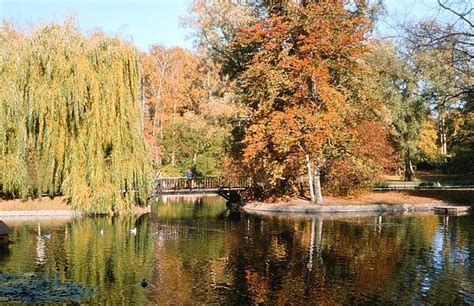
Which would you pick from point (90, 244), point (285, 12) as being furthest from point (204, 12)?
point (90, 244)

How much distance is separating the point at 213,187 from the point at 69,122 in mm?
14793

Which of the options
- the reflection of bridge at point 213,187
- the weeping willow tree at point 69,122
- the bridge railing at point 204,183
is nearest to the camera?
the weeping willow tree at point 69,122

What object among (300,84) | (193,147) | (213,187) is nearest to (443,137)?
(193,147)

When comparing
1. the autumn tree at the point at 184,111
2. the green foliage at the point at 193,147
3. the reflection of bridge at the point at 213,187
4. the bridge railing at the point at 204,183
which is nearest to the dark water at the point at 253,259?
the reflection of bridge at the point at 213,187

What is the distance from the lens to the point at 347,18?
126 ft

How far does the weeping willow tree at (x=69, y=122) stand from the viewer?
101 ft

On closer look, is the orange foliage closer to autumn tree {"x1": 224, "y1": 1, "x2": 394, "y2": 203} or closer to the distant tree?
autumn tree {"x1": 224, "y1": 1, "x2": 394, "y2": 203}

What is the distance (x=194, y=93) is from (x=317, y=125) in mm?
33997

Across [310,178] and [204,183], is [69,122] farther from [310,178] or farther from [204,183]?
[310,178]

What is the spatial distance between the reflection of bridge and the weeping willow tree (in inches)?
342

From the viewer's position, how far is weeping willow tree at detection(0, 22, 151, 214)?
30.7 metres

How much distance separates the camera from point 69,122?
3153 centimetres

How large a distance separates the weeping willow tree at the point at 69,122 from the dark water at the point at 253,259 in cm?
233

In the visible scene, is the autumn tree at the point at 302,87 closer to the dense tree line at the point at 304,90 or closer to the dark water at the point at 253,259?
the dense tree line at the point at 304,90
